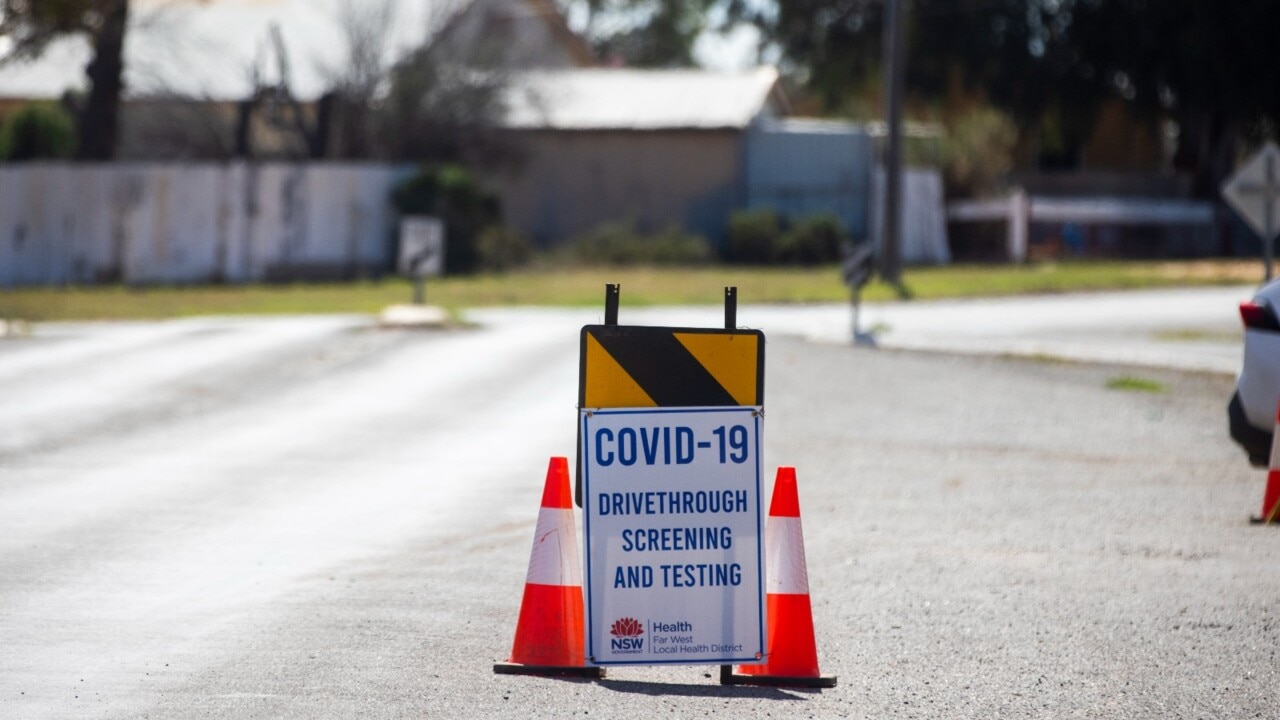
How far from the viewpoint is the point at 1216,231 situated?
4178cm

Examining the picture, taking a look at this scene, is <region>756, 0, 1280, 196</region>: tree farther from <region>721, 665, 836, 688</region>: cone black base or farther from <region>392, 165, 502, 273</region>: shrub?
<region>721, 665, 836, 688</region>: cone black base

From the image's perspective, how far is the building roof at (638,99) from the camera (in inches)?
1426

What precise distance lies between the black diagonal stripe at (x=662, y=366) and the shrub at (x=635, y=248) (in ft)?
89.6

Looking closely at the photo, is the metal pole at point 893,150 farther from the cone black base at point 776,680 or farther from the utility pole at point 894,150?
the cone black base at point 776,680

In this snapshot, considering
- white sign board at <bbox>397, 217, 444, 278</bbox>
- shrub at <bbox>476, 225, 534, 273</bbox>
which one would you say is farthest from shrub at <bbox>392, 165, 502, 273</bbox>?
white sign board at <bbox>397, 217, 444, 278</bbox>

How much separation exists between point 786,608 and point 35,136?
32.6 metres

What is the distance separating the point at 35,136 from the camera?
116 ft

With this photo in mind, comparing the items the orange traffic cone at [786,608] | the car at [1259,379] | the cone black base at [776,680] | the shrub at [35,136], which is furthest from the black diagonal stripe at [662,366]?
the shrub at [35,136]

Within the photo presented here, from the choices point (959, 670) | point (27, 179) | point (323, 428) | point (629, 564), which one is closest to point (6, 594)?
point (629, 564)

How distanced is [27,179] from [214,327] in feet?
40.5

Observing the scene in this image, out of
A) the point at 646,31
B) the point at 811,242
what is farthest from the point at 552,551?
the point at 646,31

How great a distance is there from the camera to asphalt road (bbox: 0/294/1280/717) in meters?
5.79

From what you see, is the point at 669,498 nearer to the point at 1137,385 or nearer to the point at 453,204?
the point at 1137,385

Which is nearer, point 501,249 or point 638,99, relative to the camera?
point 501,249
